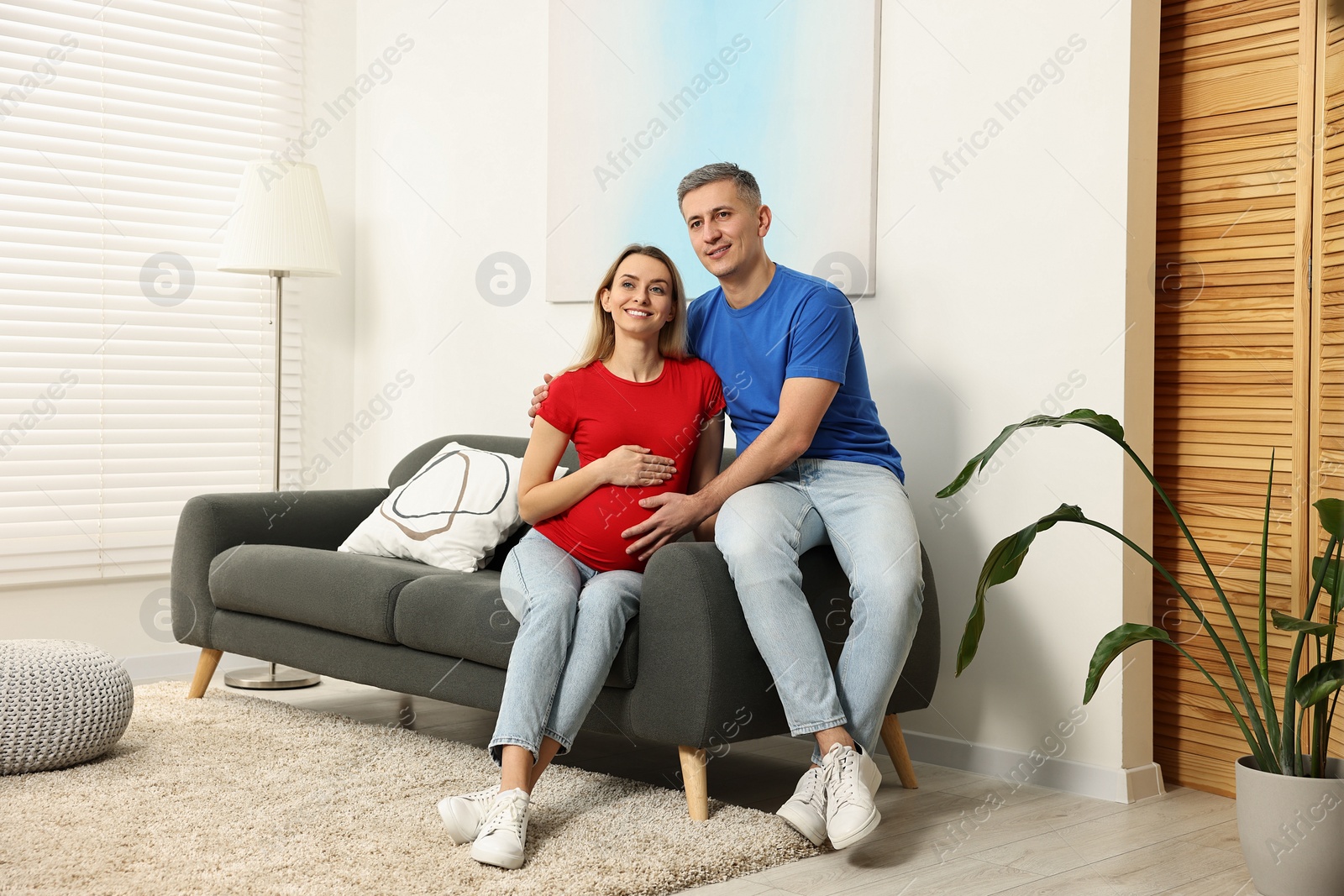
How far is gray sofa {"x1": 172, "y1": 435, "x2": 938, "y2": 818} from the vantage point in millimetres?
2234

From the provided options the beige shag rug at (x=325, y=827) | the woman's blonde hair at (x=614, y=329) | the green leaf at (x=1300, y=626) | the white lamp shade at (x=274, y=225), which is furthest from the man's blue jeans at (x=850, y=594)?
the white lamp shade at (x=274, y=225)

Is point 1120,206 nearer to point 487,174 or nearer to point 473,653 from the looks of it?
point 473,653

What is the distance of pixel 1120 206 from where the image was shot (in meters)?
2.55

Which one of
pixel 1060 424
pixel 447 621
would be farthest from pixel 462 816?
pixel 1060 424

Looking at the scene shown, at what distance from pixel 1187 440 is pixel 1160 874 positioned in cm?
99

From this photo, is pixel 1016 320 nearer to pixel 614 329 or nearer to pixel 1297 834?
pixel 614 329

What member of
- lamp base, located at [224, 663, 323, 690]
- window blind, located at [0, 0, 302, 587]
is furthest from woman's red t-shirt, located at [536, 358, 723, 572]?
window blind, located at [0, 0, 302, 587]

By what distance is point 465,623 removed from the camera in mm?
2547

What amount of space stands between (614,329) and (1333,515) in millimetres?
1373

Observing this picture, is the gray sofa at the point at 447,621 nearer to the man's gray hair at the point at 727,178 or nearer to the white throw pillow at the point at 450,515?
the white throw pillow at the point at 450,515

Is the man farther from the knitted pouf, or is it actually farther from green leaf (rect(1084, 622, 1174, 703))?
the knitted pouf

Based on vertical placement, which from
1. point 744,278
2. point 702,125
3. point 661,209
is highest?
point 702,125

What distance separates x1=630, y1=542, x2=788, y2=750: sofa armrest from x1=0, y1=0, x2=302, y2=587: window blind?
246 cm

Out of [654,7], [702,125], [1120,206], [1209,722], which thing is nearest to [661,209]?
[702,125]
